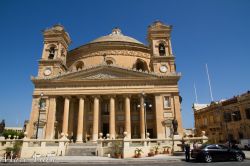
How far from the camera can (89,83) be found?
35.1m

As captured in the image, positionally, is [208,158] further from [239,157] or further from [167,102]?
[167,102]

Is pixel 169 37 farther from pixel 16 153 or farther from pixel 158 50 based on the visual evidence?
pixel 16 153

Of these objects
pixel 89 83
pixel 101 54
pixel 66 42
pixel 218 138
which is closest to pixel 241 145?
pixel 218 138

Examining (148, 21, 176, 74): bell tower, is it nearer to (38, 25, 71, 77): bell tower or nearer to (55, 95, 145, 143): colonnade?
(55, 95, 145, 143): colonnade

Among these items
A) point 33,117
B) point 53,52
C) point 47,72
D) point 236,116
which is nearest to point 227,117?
point 236,116

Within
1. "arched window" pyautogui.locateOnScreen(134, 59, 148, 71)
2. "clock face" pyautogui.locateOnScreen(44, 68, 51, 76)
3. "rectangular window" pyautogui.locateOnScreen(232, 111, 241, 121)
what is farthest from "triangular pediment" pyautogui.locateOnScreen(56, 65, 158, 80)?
"rectangular window" pyautogui.locateOnScreen(232, 111, 241, 121)

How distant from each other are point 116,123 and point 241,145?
19.6 m

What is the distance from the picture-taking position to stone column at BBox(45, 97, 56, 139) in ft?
108

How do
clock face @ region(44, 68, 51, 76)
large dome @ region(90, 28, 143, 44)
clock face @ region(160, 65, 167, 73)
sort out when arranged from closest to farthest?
clock face @ region(160, 65, 167, 73) < clock face @ region(44, 68, 51, 76) < large dome @ region(90, 28, 143, 44)

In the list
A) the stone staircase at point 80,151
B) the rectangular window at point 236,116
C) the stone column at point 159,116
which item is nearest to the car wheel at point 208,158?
the stone staircase at point 80,151

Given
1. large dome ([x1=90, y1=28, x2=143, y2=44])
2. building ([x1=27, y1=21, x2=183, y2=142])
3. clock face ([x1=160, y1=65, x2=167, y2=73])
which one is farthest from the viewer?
large dome ([x1=90, y1=28, x2=143, y2=44])

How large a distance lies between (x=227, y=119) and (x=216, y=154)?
29730 mm

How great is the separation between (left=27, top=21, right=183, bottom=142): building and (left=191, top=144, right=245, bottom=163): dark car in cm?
1627

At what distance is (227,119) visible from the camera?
138 ft
